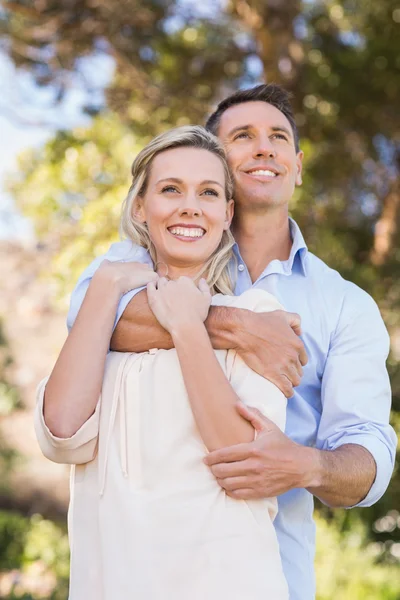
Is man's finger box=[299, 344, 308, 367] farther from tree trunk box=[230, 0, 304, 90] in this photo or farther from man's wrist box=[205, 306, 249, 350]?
tree trunk box=[230, 0, 304, 90]

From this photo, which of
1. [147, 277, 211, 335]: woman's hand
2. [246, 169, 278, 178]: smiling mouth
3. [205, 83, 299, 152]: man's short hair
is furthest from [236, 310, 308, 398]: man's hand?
[205, 83, 299, 152]: man's short hair

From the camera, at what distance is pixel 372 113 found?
306 inches

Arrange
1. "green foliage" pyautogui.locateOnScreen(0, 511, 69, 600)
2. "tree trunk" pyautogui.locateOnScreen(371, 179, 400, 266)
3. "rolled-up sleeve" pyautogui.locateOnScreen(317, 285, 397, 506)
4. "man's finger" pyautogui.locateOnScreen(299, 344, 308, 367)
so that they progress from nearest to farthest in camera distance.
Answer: "man's finger" pyautogui.locateOnScreen(299, 344, 308, 367)
"rolled-up sleeve" pyautogui.locateOnScreen(317, 285, 397, 506)
"green foliage" pyautogui.locateOnScreen(0, 511, 69, 600)
"tree trunk" pyautogui.locateOnScreen(371, 179, 400, 266)

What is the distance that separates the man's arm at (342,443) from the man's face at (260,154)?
0.44 m

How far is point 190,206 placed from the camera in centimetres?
226

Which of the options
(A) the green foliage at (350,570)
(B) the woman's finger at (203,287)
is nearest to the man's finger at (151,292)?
(B) the woman's finger at (203,287)

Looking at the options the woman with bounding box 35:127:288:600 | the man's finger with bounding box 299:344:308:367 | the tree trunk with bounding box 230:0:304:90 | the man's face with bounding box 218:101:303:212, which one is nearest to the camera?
the woman with bounding box 35:127:288:600

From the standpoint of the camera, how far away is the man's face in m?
2.68

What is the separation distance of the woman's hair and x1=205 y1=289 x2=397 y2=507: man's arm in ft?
1.26

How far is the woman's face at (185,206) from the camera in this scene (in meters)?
2.28

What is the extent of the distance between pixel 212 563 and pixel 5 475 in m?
8.91

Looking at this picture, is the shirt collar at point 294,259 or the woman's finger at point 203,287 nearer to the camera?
the woman's finger at point 203,287

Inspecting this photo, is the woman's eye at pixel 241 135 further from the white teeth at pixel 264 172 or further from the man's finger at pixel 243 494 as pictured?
the man's finger at pixel 243 494

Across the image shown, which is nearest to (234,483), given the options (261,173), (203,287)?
(203,287)
